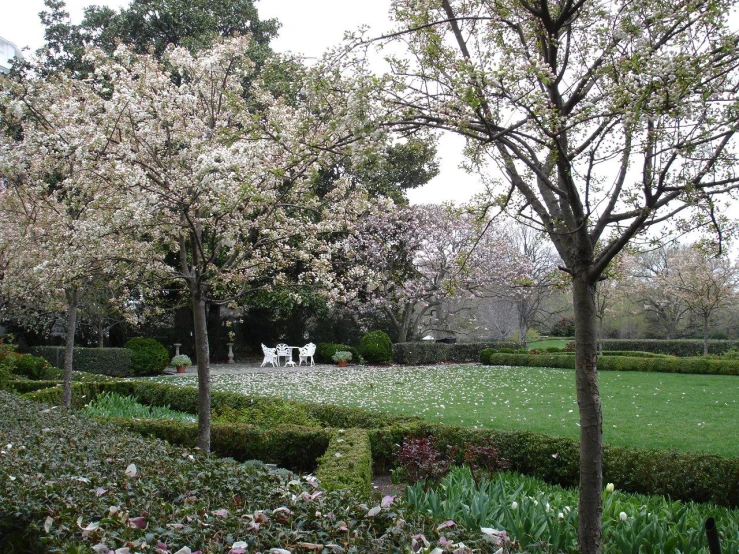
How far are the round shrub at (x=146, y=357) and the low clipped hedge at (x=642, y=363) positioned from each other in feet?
37.0

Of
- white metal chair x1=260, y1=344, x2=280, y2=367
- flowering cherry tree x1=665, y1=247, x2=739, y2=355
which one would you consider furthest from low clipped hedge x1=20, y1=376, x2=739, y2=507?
flowering cherry tree x1=665, y1=247, x2=739, y2=355

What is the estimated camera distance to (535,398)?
36.4ft

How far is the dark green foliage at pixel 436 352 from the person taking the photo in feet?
69.6

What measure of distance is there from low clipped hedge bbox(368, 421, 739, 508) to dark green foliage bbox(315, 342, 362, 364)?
604 inches

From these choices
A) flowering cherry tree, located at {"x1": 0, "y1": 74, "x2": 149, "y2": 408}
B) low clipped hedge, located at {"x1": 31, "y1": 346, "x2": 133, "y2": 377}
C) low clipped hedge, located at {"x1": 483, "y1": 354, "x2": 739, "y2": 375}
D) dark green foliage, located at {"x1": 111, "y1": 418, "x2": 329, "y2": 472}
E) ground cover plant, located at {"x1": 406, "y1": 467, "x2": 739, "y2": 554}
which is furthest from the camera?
low clipped hedge, located at {"x1": 483, "y1": 354, "x2": 739, "y2": 375}

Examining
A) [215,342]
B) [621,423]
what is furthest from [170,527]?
[215,342]

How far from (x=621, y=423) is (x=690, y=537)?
556 cm

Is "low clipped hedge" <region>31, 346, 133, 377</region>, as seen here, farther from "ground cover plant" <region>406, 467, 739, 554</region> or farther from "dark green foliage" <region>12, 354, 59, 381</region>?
"ground cover plant" <region>406, 467, 739, 554</region>

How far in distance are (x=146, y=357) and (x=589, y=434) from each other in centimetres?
1595

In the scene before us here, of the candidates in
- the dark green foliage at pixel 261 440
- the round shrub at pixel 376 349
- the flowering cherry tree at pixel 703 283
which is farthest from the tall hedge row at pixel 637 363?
the dark green foliage at pixel 261 440

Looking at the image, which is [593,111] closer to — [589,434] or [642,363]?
[589,434]

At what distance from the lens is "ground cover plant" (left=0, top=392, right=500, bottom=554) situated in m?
2.05

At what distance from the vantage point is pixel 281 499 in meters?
2.53

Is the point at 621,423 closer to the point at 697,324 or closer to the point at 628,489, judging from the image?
the point at 628,489
